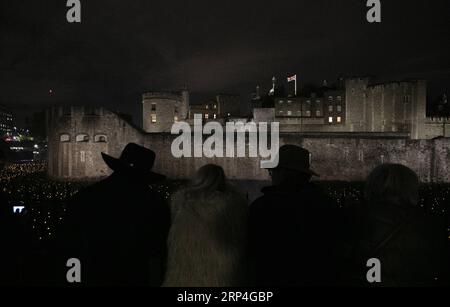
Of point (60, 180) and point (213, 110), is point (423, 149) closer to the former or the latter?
point (60, 180)

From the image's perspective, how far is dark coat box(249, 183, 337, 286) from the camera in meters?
3.21

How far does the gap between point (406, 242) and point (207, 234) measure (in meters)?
1.70

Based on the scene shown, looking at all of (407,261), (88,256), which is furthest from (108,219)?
(407,261)

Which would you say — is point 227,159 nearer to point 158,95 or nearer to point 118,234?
point 158,95

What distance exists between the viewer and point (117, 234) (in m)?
3.25

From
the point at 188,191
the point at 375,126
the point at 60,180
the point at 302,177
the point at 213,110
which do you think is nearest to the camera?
the point at 188,191

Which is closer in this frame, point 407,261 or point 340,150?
point 407,261

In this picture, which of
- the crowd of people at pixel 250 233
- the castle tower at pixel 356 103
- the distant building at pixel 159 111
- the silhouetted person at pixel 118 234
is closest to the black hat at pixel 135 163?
the crowd of people at pixel 250 233

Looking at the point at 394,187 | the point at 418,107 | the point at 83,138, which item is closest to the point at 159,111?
the point at 83,138

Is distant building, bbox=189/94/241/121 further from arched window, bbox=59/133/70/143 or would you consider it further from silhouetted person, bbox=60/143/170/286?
silhouetted person, bbox=60/143/170/286

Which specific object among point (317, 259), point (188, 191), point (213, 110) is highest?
point (213, 110)

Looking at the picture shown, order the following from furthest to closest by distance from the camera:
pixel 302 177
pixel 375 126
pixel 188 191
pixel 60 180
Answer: pixel 375 126 < pixel 60 180 < pixel 302 177 < pixel 188 191

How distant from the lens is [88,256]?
325 centimetres
